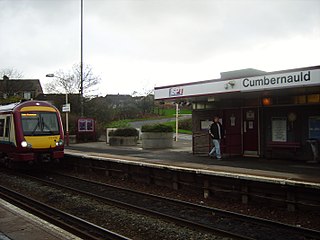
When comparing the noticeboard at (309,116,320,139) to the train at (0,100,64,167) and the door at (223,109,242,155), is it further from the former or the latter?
the train at (0,100,64,167)

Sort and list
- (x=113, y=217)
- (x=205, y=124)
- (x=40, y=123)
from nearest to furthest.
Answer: (x=113, y=217)
(x=40, y=123)
(x=205, y=124)

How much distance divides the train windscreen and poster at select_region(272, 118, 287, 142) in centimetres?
870

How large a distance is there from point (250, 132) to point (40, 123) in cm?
853

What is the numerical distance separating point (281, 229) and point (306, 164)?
5.45 meters

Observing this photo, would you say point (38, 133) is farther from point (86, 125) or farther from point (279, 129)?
point (86, 125)

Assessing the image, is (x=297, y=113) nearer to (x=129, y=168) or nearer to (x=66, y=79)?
(x=129, y=168)

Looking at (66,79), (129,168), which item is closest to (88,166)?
(129,168)

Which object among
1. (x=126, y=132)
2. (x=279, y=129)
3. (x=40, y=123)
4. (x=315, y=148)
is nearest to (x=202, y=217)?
(x=315, y=148)

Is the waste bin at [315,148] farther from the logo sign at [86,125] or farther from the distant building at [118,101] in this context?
the distant building at [118,101]

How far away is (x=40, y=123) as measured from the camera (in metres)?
14.4

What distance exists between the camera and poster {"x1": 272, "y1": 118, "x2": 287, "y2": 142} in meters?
13.2

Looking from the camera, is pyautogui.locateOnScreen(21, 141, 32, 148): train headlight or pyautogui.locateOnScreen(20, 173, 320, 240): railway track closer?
pyautogui.locateOnScreen(20, 173, 320, 240): railway track

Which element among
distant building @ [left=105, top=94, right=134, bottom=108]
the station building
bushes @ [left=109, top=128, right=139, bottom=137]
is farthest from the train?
distant building @ [left=105, top=94, right=134, bottom=108]

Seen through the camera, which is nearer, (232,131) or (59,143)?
(59,143)
